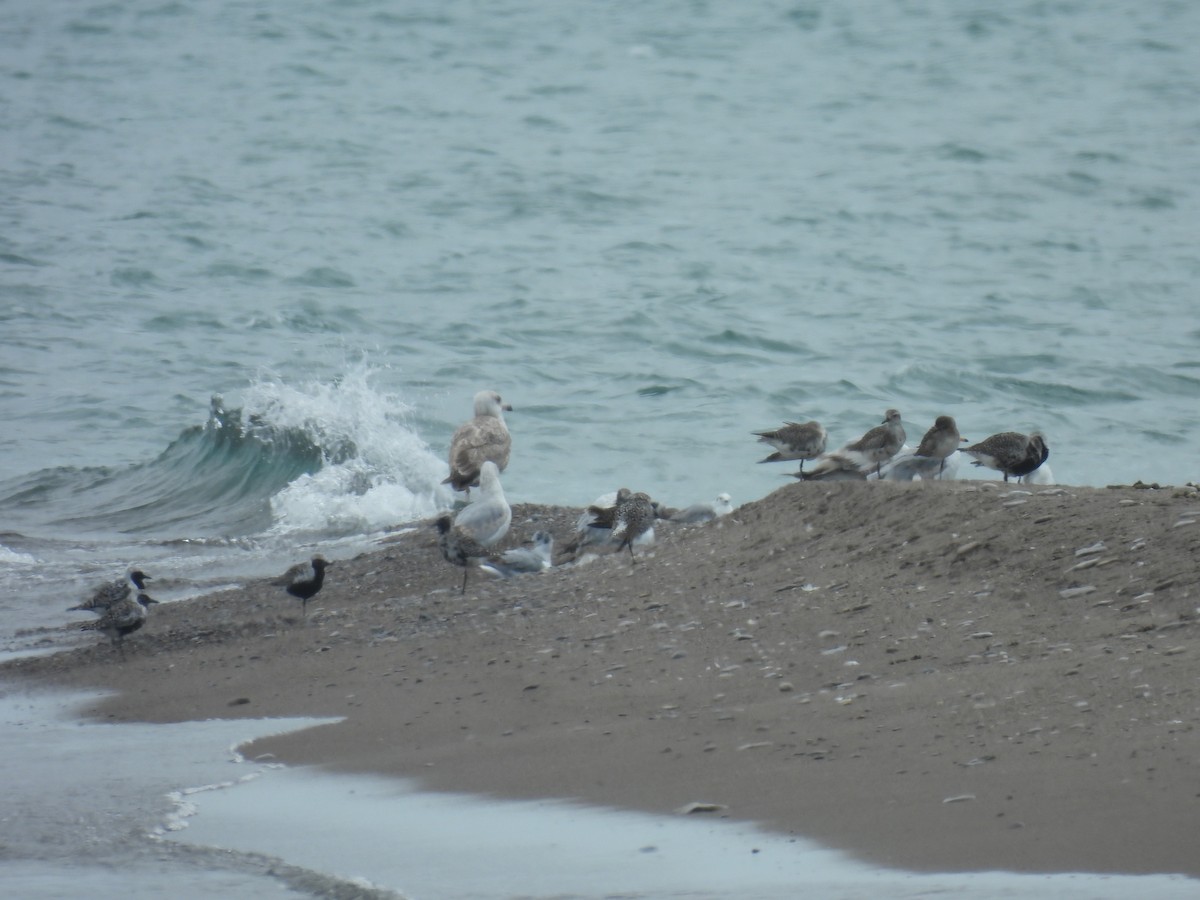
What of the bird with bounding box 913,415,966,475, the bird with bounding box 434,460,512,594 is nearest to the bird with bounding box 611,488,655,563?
the bird with bounding box 434,460,512,594

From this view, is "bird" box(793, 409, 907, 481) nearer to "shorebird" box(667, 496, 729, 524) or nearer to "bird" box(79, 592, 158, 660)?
"shorebird" box(667, 496, 729, 524)

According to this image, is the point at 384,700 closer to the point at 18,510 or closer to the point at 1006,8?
the point at 18,510

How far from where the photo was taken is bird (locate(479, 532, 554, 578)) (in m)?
10.2

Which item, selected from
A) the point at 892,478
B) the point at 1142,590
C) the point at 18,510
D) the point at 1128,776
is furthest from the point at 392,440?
the point at 1128,776

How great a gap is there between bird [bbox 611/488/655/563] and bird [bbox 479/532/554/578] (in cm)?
66

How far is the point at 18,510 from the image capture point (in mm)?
15305

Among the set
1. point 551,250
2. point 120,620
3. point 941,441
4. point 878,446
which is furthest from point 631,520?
point 551,250

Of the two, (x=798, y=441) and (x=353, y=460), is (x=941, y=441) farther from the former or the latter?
(x=353, y=460)

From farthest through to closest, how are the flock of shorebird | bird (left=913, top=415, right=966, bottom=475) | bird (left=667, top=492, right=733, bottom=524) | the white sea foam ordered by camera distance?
the white sea foam → bird (left=667, top=492, right=733, bottom=524) → bird (left=913, top=415, right=966, bottom=475) → the flock of shorebird

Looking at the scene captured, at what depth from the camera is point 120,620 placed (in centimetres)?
859

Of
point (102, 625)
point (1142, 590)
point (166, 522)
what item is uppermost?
point (1142, 590)

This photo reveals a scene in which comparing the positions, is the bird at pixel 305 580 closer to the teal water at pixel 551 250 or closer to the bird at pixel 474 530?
the bird at pixel 474 530

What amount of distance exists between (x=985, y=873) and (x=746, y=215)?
2619 centimetres

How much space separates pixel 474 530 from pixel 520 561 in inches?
14.1
